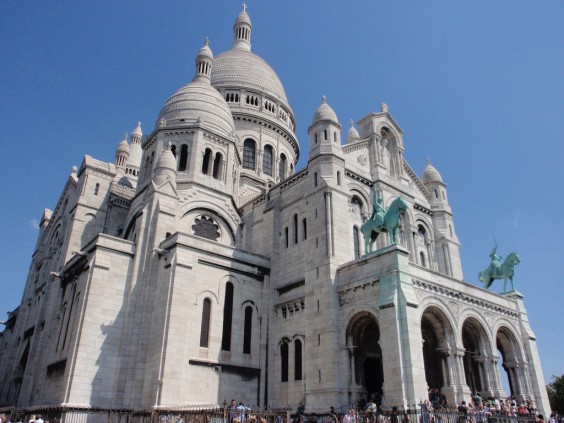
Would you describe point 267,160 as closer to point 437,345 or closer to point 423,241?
point 423,241

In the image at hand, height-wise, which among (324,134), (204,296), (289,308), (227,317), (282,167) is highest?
(282,167)

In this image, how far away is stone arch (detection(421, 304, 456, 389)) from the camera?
25.1 metres

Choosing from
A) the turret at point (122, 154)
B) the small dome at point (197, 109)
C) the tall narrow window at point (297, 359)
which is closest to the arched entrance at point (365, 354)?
the tall narrow window at point (297, 359)

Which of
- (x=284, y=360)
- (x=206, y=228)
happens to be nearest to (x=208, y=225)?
(x=206, y=228)

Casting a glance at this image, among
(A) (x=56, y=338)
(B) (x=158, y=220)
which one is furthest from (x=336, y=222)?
(A) (x=56, y=338)

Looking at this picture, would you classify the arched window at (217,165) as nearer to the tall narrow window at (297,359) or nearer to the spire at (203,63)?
the spire at (203,63)

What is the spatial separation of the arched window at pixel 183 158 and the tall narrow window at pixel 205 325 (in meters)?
11.7

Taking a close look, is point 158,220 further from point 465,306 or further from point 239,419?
point 465,306

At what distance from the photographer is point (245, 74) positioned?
53.7m

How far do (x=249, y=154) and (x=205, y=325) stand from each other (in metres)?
23.6

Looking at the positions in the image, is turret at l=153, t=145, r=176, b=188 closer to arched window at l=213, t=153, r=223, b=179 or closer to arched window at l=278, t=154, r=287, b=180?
arched window at l=213, t=153, r=223, b=179

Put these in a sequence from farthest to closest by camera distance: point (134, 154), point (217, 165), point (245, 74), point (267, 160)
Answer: point (134, 154) < point (245, 74) < point (267, 160) < point (217, 165)

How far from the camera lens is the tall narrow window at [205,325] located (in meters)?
28.4

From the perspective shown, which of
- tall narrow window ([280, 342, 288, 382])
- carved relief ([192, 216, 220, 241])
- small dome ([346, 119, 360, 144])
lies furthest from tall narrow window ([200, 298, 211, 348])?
small dome ([346, 119, 360, 144])
